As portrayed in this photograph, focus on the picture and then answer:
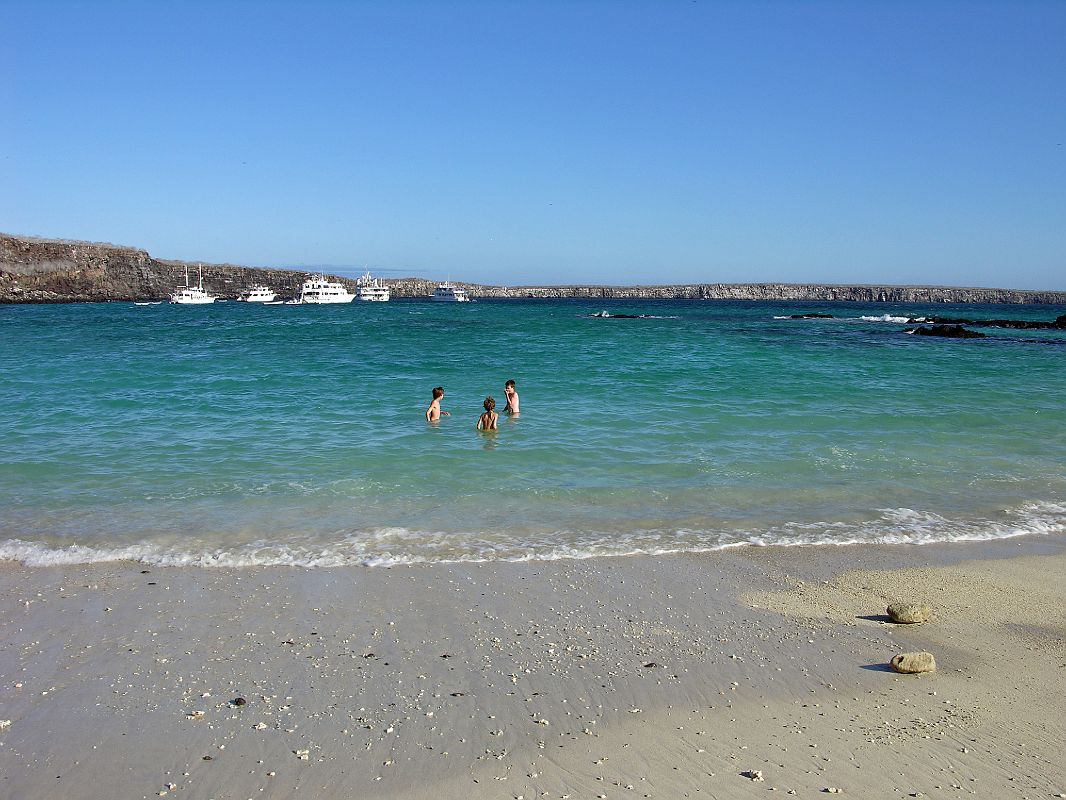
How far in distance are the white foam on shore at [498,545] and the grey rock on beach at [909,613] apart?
1829 mm

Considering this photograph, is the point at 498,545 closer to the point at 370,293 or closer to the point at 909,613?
the point at 909,613

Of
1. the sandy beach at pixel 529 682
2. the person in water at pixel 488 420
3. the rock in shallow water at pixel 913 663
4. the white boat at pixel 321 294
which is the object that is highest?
the white boat at pixel 321 294

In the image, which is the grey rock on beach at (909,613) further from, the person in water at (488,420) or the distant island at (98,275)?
the distant island at (98,275)

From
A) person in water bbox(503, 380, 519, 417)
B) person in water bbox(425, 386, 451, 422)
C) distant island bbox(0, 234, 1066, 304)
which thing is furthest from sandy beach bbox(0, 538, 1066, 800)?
distant island bbox(0, 234, 1066, 304)

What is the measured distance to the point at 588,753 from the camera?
401 cm

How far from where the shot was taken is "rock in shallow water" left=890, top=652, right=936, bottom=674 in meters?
4.92

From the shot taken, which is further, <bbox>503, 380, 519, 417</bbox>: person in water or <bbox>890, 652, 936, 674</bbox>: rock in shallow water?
<bbox>503, 380, 519, 417</bbox>: person in water

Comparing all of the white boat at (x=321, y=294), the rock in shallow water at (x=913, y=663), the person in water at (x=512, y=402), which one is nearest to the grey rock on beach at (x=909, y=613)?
the rock in shallow water at (x=913, y=663)

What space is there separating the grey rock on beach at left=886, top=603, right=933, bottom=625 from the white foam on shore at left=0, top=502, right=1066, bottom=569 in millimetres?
1829

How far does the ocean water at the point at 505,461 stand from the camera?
7.79 m

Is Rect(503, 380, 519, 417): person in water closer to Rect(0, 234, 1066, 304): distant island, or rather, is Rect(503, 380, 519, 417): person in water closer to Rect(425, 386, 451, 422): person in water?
Rect(425, 386, 451, 422): person in water

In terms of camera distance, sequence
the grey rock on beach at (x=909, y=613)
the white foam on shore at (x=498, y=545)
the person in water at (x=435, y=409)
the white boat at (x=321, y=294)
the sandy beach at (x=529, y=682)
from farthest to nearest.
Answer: the white boat at (x=321, y=294) → the person in water at (x=435, y=409) → the white foam on shore at (x=498, y=545) → the grey rock on beach at (x=909, y=613) → the sandy beach at (x=529, y=682)

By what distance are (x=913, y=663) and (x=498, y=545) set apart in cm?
382

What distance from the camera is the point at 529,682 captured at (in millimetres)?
4723
